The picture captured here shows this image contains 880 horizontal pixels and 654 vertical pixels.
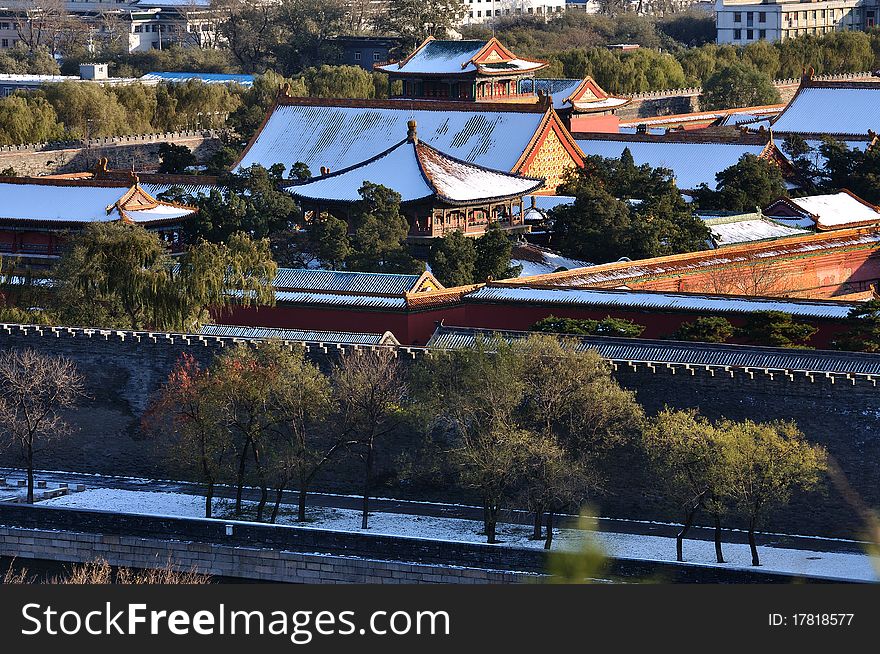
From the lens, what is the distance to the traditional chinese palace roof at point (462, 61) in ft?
219

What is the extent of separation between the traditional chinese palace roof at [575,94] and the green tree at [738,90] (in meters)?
13.7

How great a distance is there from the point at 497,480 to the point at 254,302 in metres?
11.0

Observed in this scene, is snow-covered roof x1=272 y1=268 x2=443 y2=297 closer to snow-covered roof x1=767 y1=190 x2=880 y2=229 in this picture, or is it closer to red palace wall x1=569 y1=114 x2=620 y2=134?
snow-covered roof x1=767 y1=190 x2=880 y2=229

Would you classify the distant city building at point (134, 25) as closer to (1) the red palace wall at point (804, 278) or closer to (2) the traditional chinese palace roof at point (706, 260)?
(2) the traditional chinese palace roof at point (706, 260)

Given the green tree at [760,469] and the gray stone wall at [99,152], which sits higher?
the green tree at [760,469]

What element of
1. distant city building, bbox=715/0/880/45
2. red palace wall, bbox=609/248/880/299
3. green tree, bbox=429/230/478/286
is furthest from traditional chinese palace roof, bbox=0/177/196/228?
distant city building, bbox=715/0/880/45

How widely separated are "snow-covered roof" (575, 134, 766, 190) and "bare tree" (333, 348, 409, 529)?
23824 millimetres

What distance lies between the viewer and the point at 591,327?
127ft

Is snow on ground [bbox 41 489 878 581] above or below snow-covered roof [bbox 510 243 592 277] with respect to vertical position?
below

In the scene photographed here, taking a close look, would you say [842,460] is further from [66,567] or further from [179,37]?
[179,37]

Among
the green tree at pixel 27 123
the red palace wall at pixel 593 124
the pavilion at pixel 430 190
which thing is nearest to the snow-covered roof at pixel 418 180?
the pavilion at pixel 430 190

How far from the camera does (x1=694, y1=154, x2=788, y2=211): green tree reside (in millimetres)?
54906

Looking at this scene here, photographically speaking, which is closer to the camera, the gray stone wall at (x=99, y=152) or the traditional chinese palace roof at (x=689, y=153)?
the traditional chinese palace roof at (x=689, y=153)

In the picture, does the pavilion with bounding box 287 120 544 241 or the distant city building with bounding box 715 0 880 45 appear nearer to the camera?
the pavilion with bounding box 287 120 544 241
